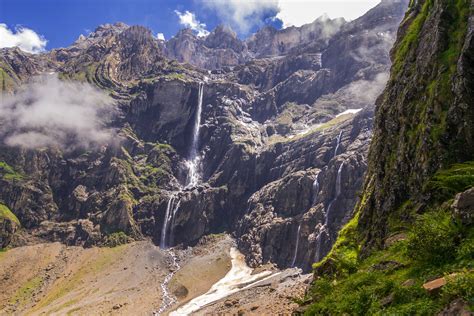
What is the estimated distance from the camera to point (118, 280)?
125m

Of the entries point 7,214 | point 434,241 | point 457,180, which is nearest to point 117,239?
point 7,214

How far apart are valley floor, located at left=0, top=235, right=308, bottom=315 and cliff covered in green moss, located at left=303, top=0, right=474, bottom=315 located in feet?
140

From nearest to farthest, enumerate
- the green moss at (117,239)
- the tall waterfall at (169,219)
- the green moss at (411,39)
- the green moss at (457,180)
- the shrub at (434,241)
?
the shrub at (434,241) < the green moss at (457,180) < the green moss at (411,39) < the green moss at (117,239) < the tall waterfall at (169,219)

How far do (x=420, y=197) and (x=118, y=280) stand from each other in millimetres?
113883

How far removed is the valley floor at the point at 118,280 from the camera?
96.8 meters

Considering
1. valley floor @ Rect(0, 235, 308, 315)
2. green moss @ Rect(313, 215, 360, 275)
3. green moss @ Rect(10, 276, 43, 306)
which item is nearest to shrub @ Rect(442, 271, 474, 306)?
green moss @ Rect(313, 215, 360, 275)

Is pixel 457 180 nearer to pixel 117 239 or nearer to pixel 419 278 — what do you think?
pixel 419 278

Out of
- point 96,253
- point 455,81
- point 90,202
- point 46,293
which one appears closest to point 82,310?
point 46,293

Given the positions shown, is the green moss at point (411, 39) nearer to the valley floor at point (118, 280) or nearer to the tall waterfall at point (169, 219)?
the valley floor at point (118, 280)

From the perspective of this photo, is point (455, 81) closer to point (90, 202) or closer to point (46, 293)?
point (46, 293)

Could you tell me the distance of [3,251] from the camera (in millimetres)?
155000

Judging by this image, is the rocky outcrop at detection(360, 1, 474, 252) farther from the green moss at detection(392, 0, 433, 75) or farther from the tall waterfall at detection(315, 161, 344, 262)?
the tall waterfall at detection(315, 161, 344, 262)

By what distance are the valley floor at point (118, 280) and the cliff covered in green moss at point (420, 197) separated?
4276 cm

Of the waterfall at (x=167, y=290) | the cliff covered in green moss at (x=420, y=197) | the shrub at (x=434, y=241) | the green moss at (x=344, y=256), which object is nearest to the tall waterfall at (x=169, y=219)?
the waterfall at (x=167, y=290)
